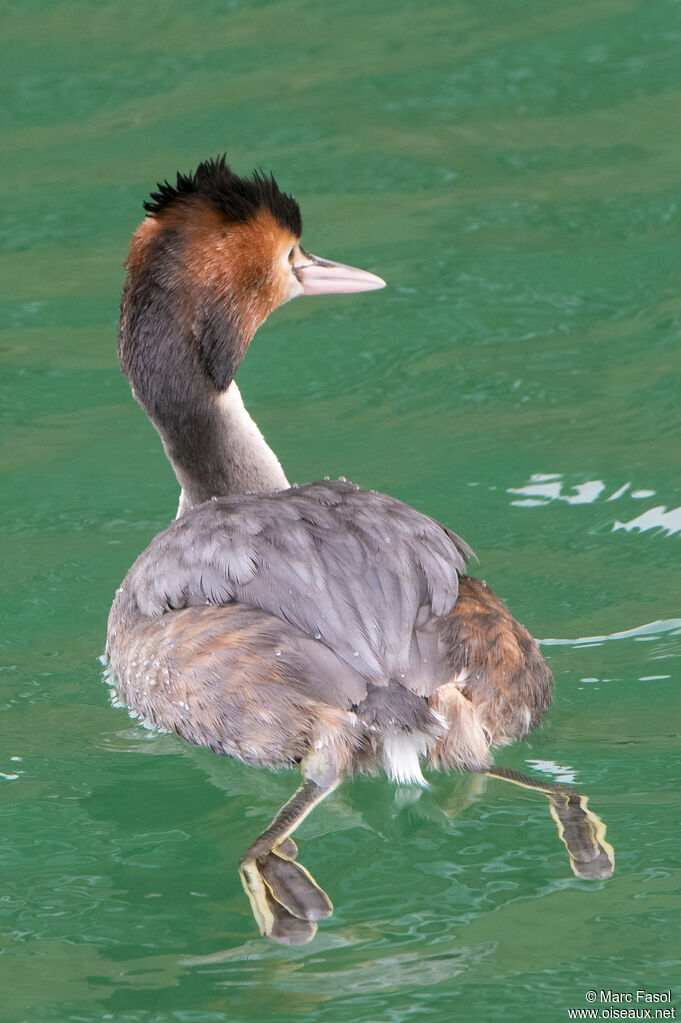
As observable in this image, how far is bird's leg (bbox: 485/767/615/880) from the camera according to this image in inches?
140

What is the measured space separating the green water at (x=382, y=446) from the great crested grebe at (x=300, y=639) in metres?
0.11

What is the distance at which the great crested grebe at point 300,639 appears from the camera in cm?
381

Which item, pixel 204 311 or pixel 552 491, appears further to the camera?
pixel 552 491

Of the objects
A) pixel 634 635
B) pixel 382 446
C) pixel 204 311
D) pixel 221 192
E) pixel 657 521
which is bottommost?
pixel 634 635

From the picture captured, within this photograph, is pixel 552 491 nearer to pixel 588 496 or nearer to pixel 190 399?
pixel 588 496

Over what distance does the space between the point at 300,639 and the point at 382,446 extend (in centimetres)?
233

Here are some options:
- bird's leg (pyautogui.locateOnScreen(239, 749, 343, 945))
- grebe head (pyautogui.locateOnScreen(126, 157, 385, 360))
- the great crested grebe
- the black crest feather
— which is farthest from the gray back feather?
the black crest feather

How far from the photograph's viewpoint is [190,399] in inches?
198

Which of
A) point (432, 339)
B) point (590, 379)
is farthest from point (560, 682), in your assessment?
point (432, 339)

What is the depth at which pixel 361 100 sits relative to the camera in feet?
28.0

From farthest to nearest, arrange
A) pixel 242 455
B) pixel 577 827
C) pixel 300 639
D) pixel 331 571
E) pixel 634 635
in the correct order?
pixel 242 455 < pixel 634 635 < pixel 331 571 < pixel 300 639 < pixel 577 827

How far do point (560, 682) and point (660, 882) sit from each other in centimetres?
111

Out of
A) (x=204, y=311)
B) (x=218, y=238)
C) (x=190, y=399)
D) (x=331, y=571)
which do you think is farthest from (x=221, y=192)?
(x=331, y=571)

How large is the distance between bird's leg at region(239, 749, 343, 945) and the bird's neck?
4.79 feet
